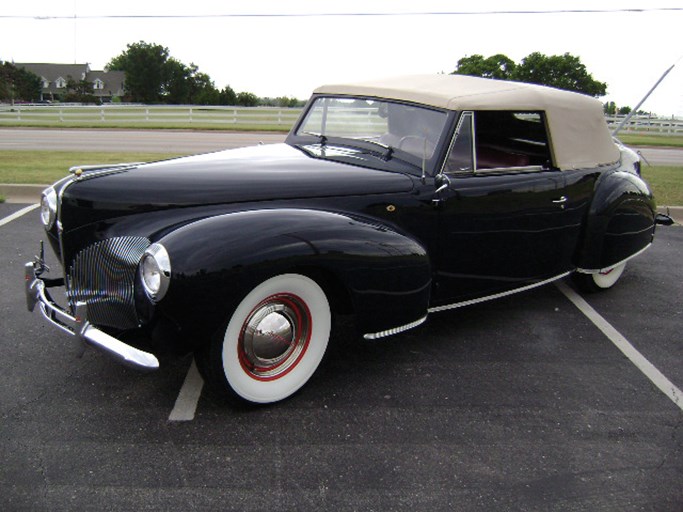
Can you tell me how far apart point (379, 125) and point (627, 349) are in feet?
6.99

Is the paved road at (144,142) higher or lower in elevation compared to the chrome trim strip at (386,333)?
higher

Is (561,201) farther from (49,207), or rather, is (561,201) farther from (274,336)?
(49,207)

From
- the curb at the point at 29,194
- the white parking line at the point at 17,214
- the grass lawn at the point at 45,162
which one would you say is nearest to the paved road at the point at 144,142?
the grass lawn at the point at 45,162

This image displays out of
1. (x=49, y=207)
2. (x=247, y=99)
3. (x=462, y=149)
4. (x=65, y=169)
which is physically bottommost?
(x=65, y=169)

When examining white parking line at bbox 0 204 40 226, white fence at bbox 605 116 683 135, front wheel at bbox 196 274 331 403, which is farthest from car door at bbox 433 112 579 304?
white fence at bbox 605 116 683 135

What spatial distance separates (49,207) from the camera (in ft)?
10.4

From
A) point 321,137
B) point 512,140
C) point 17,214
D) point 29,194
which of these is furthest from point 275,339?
point 29,194

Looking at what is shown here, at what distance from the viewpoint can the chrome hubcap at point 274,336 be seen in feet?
8.73

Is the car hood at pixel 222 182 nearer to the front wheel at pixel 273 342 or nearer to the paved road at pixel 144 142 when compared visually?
the front wheel at pixel 273 342

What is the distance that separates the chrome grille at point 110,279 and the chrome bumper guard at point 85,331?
0.09 metres

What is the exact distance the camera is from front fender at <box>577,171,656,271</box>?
13.5ft

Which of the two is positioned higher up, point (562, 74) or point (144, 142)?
point (562, 74)

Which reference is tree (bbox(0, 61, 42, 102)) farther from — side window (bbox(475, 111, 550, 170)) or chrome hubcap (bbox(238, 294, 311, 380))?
chrome hubcap (bbox(238, 294, 311, 380))

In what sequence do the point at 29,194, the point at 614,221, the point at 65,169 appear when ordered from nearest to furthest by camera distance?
1. the point at 614,221
2. the point at 29,194
3. the point at 65,169
